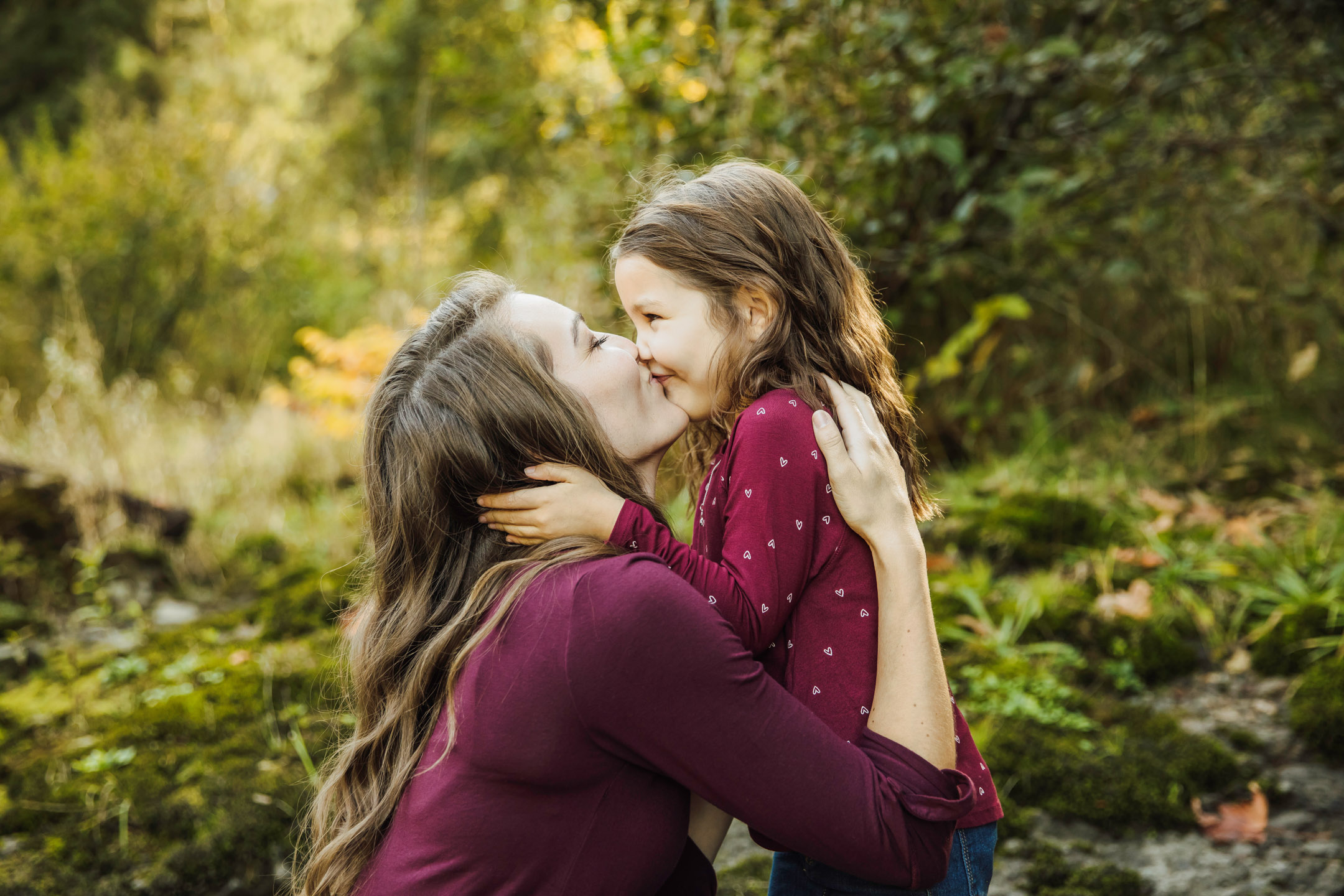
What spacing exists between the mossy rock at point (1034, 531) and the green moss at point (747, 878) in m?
2.00

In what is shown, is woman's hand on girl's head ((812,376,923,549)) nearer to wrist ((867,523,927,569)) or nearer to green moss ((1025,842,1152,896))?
wrist ((867,523,927,569))

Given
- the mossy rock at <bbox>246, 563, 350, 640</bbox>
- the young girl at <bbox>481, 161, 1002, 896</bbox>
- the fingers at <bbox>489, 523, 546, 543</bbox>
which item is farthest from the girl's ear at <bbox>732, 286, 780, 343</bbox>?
the mossy rock at <bbox>246, 563, 350, 640</bbox>

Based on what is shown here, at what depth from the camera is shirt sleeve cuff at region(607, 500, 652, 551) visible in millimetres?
1448

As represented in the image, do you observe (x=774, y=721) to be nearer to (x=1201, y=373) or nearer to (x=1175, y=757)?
(x=1175, y=757)

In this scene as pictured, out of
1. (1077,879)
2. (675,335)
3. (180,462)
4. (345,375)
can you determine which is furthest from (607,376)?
(345,375)

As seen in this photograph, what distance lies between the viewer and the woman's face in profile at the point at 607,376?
1577mm

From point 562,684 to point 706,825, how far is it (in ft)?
1.77

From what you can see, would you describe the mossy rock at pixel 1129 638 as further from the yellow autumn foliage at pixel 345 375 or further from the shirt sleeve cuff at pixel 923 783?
the yellow autumn foliage at pixel 345 375

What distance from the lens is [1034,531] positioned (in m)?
3.91

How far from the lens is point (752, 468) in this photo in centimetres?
153

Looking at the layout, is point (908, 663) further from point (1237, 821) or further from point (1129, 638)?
point (1129, 638)

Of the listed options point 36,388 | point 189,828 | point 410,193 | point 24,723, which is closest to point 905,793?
point 189,828

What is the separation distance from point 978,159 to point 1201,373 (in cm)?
183

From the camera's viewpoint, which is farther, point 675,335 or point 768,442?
point 675,335
